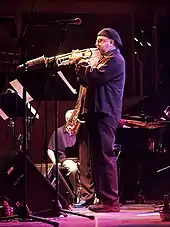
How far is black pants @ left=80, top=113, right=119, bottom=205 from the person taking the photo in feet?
16.8

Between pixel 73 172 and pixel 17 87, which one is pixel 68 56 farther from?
pixel 73 172

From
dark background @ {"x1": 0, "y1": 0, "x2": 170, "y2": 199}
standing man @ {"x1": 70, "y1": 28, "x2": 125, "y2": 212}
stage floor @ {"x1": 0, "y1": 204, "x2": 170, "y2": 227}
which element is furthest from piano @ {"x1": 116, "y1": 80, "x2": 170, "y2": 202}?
stage floor @ {"x1": 0, "y1": 204, "x2": 170, "y2": 227}

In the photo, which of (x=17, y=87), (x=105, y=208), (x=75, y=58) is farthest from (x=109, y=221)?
(x=75, y=58)

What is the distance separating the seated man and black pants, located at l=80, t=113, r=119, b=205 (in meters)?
1.63

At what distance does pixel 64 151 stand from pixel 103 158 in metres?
2.53

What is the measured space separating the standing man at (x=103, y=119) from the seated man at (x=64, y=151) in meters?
1.63

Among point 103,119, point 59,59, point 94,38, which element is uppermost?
point 94,38

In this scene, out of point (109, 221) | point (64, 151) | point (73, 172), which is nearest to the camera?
point (109, 221)

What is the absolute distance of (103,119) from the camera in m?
5.14

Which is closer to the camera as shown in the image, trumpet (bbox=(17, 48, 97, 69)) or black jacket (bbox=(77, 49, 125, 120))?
black jacket (bbox=(77, 49, 125, 120))

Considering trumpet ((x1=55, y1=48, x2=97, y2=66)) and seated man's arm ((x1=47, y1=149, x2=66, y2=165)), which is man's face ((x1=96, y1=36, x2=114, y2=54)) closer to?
trumpet ((x1=55, y1=48, x2=97, y2=66))

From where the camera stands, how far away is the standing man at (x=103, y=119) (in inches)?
201

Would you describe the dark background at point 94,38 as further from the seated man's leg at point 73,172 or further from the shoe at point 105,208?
the shoe at point 105,208

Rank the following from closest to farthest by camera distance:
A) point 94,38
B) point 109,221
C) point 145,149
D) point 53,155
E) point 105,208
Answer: point 109,221, point 105,208, point 145,149, point 53,155, point 94,38
